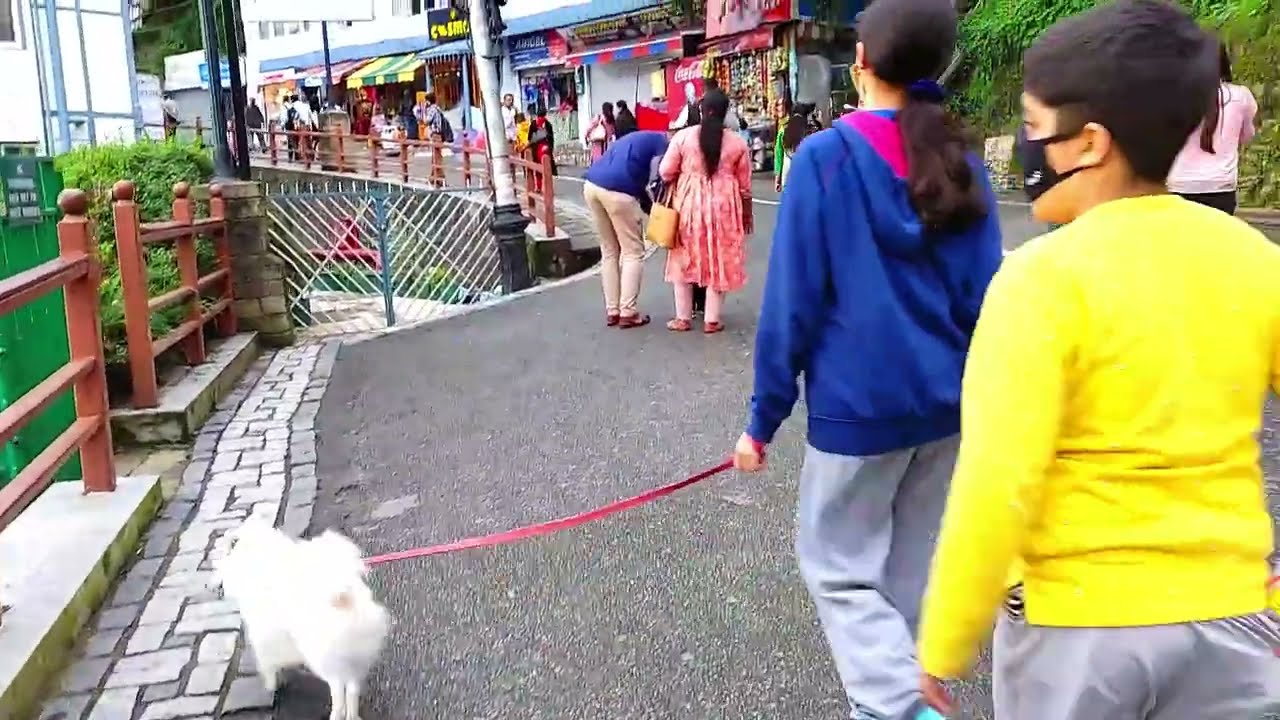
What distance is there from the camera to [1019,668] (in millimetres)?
1587

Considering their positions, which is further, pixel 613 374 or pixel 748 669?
pixel 613 374

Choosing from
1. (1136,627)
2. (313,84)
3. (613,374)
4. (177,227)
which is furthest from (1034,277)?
(313,84)

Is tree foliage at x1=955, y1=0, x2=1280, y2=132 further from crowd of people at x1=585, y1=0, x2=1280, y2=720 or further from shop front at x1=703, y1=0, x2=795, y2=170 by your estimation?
crowd of people at x1=585, y1=0, x2=1280, y2=720

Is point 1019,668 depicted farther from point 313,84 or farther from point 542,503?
point 313,84

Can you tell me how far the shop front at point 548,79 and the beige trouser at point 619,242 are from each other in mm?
24183

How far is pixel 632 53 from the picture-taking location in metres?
29.5

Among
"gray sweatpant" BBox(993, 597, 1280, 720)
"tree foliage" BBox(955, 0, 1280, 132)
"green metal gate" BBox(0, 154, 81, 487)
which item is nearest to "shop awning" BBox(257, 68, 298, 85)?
"tree foliage" BBox(955, 0, 1280, 132)

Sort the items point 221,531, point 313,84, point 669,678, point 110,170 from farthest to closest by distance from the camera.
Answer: point 313,84 < point 110,170 < point 221,531 < point 669,678

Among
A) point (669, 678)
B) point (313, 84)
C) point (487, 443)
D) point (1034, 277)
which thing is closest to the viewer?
point (1034, 277)

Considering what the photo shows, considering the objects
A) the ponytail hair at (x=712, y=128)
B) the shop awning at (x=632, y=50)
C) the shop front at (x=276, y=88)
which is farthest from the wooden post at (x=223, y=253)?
the shop front at (x=276, y=88)

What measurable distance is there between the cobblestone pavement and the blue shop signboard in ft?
89.0

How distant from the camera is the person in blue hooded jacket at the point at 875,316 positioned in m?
2.39

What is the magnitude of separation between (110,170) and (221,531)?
17.2 ft

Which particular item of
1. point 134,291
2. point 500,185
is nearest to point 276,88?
point 500,185
